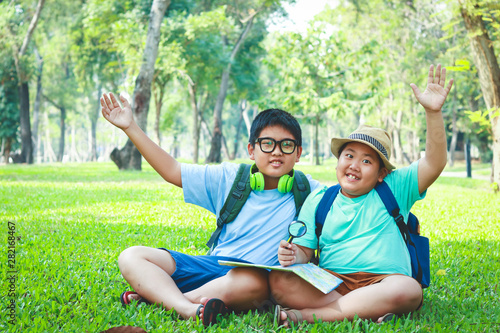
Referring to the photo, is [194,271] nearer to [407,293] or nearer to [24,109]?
[407,293]

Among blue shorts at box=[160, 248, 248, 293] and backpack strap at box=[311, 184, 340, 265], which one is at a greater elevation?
backpack strap at box=[311, 184, 340, 265]

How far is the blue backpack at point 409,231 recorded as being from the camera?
9.15 ft

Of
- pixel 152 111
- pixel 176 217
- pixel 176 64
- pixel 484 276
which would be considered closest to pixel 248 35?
pixel 176 64

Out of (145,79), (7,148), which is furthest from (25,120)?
(145,79)

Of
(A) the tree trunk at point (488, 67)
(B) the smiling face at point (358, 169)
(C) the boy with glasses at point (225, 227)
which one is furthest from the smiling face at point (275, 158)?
(A) the tree trunk at point (488, 67)

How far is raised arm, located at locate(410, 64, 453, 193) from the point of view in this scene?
2.65 metres

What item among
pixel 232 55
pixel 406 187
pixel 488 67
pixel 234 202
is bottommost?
pixel 234 202

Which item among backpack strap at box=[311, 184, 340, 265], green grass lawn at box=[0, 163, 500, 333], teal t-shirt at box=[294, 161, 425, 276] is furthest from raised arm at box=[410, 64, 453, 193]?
green grass lawn at box=[0, 163, 500, 333]

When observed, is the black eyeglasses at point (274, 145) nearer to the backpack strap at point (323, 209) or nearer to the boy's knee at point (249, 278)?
the backpack strap at point (323, 209)

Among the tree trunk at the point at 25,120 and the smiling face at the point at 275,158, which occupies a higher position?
the tree trunk at the point at 25,120

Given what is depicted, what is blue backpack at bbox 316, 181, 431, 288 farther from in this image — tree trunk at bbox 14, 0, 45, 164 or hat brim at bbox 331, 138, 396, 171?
tree trunk at bbox 14, 0, 45, 164

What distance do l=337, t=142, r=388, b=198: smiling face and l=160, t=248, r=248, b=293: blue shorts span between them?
85cm

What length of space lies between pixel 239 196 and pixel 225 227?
0.24 m

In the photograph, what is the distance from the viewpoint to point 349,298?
2639 millimetres
